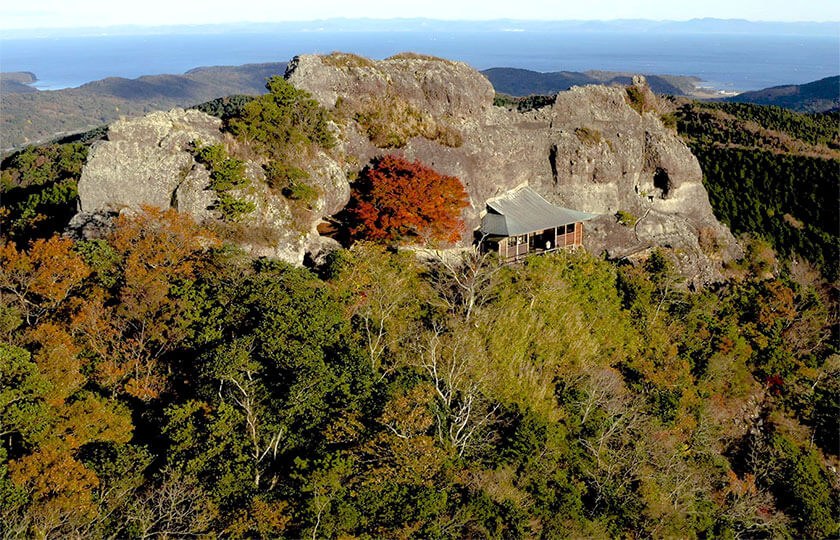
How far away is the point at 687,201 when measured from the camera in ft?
97.8

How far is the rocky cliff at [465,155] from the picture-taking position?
18922 mm

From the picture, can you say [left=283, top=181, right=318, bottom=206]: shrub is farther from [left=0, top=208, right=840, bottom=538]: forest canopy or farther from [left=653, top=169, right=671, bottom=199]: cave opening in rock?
[left=653, top=169, right=671, bottom=199]: cave opening in rock

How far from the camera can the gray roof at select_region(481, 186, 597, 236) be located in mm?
23031

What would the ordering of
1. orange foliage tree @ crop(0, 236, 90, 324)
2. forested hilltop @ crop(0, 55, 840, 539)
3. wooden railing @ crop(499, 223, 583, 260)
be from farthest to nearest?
wooden railing @ crop(499, 223, 583, 260)
orange foliage tree @ crop(0, 236, 90, 324)
forested hilltop @ crop(0, 55, 840, 539)

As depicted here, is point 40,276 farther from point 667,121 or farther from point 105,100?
point 105,100

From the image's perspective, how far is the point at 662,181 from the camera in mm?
29047

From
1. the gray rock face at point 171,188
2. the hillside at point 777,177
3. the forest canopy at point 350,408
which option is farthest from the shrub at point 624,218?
the hillside at point 777,177

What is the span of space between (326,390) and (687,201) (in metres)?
25.7

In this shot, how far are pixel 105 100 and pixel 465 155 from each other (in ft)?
547

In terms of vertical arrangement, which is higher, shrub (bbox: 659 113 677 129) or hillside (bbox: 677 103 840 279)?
shrub (bbox: 659 113 677 129)

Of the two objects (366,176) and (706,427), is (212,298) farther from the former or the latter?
(706,427)

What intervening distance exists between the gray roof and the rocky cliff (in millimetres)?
568

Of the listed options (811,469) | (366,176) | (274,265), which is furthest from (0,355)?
(811,469)

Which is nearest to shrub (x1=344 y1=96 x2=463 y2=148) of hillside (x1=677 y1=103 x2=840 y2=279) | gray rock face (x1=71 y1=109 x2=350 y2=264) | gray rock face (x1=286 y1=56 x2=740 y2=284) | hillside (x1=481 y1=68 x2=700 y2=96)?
gray rock face (x1=286 y1=56 x2=740 y2=284)
